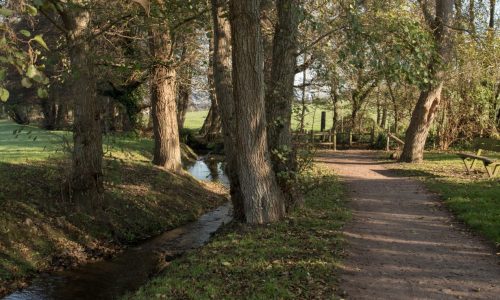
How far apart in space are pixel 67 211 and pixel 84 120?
7.67 ft

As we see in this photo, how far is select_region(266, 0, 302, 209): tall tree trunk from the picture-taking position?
10789 mm

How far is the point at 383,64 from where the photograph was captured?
9484 mm

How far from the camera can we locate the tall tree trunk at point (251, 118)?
9.34 metres

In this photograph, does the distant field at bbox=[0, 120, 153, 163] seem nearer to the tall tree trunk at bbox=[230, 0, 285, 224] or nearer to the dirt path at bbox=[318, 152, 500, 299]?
the tall tree trunk at bbox=[230, 0, 285, 224]

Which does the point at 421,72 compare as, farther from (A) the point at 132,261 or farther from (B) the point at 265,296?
(A) the point at 132,261

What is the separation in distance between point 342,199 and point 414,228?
11.0 feet

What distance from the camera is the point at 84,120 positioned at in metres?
12.4

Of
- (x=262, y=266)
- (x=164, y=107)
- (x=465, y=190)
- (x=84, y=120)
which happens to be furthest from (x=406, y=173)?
(x=262, y=266)

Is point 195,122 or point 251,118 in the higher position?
point 195,122

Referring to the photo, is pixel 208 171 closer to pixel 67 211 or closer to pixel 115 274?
pixel 67 211

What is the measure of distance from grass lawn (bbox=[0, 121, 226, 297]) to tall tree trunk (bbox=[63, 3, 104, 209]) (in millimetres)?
364

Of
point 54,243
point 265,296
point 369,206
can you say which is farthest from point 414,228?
point 54,243

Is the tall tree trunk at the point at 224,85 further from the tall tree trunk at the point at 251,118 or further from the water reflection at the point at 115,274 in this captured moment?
the water reflection at the point at 115,274

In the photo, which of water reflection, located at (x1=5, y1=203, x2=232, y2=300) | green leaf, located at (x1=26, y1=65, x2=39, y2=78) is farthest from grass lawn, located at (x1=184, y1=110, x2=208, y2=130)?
green leaf, located at (x1=26, y1=65, x2=39, y2=78)
